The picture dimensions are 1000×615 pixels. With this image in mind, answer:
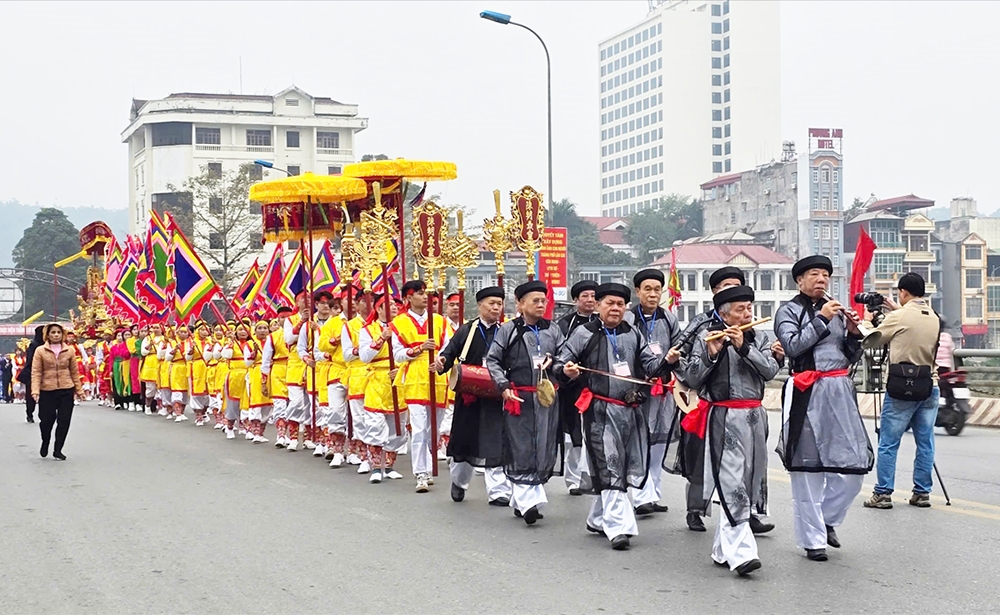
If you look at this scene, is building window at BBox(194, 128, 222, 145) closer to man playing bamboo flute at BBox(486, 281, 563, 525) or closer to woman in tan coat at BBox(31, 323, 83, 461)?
woman in tan coat at BBox(31, 323, 83, 461)

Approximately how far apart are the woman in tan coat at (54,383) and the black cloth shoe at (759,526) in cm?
929

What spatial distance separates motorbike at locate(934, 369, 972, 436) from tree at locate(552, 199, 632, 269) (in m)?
64.7

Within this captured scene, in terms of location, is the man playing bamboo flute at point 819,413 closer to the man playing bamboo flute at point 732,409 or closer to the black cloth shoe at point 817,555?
the black cloth shoe at point 817,555

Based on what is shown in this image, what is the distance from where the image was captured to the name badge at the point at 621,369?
8.24 meters

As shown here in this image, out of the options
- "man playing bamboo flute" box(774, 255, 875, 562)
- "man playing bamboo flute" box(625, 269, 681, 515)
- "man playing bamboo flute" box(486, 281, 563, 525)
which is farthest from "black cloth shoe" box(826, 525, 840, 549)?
"man playing bamboo flute" box(486, 281, 563, 525)

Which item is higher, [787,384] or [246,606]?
[787,384]

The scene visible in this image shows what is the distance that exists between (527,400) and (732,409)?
2.33 m

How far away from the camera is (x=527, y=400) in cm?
939

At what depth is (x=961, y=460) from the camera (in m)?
12.7

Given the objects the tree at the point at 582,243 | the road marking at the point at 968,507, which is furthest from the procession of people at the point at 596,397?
the tree at the point at 582,243

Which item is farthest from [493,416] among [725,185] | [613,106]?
[613,106]

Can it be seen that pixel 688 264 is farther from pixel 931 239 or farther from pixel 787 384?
pixel 787 384

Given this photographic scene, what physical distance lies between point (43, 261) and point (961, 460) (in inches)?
3190

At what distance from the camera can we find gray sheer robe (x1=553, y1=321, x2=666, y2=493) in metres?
8.10
